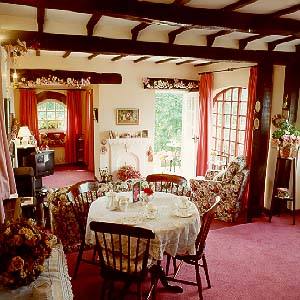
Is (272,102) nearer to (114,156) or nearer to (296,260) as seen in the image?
(296,260)

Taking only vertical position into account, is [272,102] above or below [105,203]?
above

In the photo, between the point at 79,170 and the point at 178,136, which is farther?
→ the point at 79,170

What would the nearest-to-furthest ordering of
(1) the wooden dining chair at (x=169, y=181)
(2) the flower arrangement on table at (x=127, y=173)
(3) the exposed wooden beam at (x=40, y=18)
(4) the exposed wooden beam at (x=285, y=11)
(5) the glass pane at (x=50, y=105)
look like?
(4) the exposed wooden beam at (x=285, y=11) < (3) the exposed wooden beam at (x=40, y=18) < (1) the wooden dining chair at (x=169, y=181) < (2) the flower arrangement on table at (x=127, y=173) < (5) the glass pane at (x=50, y=105)

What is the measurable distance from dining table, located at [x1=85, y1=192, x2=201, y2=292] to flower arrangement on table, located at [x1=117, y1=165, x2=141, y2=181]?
4248mm

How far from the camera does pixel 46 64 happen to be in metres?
7.46

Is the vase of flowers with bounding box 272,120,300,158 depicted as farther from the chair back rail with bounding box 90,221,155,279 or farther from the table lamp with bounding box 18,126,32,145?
the table lamp with bounding box 18,126,32,145

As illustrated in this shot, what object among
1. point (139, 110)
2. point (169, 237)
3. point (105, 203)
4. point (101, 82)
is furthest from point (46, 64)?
point (169, 237)

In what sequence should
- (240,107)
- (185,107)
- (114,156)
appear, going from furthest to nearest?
(185,107), (114,156), (240,107)

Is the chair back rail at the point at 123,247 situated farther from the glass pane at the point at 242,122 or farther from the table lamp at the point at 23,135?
the table lamp at the point at 23,135

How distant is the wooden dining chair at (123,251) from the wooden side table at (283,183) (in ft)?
11.5

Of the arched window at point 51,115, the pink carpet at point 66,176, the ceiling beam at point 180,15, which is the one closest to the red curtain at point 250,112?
the ceiling beam at point 180,15

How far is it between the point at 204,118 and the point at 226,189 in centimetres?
250

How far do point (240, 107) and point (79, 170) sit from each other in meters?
5.25

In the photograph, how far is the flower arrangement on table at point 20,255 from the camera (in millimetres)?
2262
